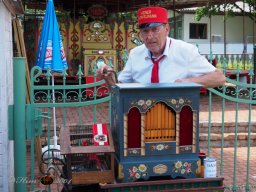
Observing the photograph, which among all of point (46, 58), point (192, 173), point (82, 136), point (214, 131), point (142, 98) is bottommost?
point (214, 131)

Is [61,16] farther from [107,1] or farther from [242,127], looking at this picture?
[242,127]

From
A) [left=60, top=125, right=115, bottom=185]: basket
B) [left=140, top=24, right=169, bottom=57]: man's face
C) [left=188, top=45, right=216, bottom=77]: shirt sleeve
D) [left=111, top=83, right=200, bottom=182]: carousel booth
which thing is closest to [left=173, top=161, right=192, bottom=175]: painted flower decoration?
[left=111, top=83, right=200, bottom=182]: carousel booth

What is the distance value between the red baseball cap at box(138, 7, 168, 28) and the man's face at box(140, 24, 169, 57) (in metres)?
0.03

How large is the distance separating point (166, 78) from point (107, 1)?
974 cm

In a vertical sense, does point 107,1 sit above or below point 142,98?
above

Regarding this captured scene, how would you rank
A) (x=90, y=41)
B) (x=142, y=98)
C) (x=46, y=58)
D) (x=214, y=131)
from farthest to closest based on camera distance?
(x=90, y=41), (x=214, y=131), (x=46, y=58), (x=142, y=98)

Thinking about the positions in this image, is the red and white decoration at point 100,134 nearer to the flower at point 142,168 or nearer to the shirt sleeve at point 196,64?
the flower at point 142,168

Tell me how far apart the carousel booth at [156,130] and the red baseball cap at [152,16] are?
423 mm

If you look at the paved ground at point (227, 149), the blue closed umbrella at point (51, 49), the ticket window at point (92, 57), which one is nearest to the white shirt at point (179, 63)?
the paved ground at point (227, 149)

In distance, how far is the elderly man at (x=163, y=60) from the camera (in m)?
2.46

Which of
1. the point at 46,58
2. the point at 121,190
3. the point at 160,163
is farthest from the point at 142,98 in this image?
the point at 46,58

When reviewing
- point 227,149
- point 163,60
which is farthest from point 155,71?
point 227,149

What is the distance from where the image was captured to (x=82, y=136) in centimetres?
245

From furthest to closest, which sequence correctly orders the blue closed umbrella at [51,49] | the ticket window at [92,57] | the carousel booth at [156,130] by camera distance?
the ticket window at [92,57], the blue closed umbrella at [51,49], the carousel booth at [156,130]
